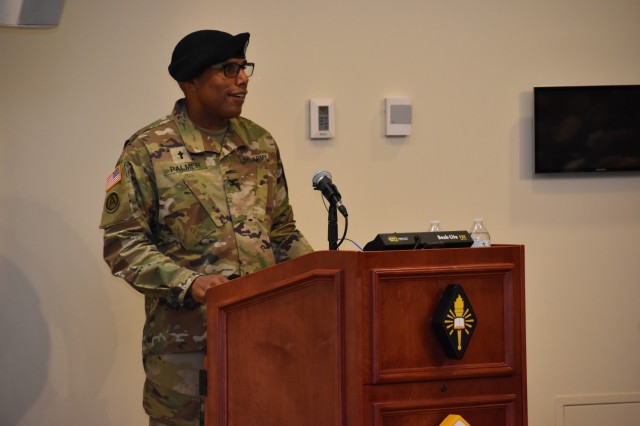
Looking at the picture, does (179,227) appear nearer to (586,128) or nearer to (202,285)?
(202,285)

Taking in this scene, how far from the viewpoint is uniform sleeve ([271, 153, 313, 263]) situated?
3307mm

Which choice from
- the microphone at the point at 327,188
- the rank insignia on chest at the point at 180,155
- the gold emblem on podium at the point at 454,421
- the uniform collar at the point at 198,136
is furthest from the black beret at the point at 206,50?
the gold emblem on podium at the point at 454,421

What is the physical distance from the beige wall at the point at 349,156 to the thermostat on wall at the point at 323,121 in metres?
0.04

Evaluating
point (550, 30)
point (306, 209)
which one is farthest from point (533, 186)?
point (306, 209)

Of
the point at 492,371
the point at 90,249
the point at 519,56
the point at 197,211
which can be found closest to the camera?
the point at 492,371

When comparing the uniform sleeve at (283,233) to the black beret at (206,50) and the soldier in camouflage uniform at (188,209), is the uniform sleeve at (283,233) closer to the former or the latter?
the soldier in camouflage uniform at (188,209)

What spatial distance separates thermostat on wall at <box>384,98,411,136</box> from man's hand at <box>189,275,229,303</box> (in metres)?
1.65

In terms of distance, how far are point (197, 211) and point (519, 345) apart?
125cm

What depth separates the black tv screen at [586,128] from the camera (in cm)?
427

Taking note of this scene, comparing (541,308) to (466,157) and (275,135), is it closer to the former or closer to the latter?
(466,157)

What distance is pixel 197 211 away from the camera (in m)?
3.08

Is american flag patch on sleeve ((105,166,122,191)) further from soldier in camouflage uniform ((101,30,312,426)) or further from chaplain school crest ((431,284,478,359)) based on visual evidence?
chaplain school crest ((431,284,478,359))

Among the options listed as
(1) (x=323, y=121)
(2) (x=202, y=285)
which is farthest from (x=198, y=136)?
A: (1) (x=323, y=121)

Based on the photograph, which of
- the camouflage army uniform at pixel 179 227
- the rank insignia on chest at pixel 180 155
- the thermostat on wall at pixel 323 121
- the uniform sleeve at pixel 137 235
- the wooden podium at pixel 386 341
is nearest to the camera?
the wooden podium at pixel 386 341
